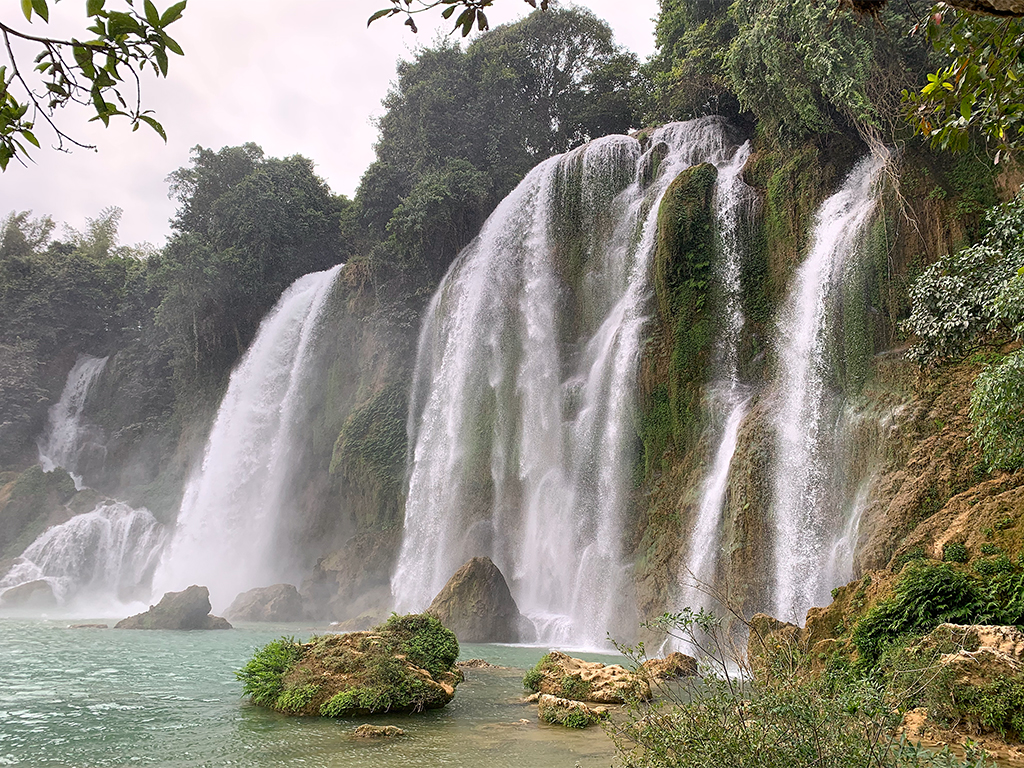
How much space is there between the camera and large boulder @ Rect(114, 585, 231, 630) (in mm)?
20547

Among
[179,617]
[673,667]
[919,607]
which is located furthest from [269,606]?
[919,607]

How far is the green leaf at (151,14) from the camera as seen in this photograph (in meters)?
2.88

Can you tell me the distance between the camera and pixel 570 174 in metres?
24.8

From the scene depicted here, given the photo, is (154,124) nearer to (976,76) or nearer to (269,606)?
(976,76)

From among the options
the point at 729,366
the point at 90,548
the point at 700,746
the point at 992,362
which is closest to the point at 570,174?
the point at 729,366

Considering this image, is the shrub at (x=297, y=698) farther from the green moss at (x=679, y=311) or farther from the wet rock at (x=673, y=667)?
the green moss at (x=679, y=311)

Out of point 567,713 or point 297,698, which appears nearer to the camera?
point 567,713

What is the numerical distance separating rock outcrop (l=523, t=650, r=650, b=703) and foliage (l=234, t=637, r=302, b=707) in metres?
3.10

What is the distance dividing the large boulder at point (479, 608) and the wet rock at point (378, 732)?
987 centimetres

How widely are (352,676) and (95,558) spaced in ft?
92.7

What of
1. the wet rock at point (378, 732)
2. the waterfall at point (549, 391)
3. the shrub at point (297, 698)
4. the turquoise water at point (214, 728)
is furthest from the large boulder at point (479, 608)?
the wet rock at point (378, 732)

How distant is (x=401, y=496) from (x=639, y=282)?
12.2 meters

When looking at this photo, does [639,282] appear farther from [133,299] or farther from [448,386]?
[133,299]

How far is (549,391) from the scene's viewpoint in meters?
22.8
